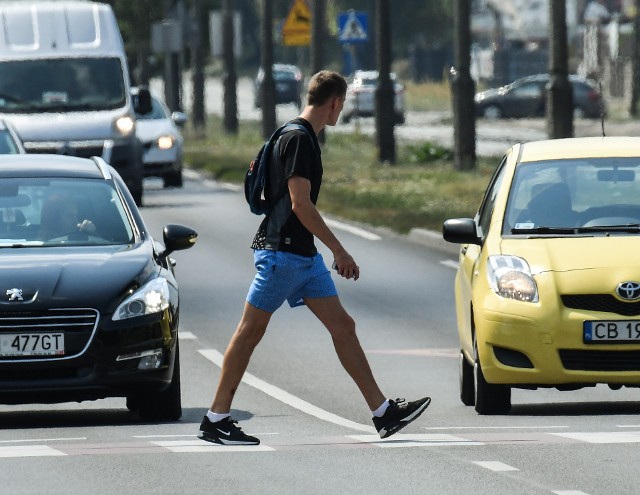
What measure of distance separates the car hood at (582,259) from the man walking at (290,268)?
154 centimetres

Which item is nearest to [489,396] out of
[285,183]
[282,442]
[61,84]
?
[282,442]

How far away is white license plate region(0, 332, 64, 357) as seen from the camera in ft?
37.2

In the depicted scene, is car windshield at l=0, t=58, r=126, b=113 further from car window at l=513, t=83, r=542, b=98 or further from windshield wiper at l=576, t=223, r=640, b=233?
car window at l=513, t=83, r=542, b=98

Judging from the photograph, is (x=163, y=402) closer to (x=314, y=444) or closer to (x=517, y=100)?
(x=314, y=444)

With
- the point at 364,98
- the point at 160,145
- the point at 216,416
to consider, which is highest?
the point at 216,416

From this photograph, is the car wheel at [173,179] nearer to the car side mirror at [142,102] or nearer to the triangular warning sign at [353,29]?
the triangular warning sign at [353,29]

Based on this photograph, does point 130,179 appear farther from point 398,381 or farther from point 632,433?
point 632,433

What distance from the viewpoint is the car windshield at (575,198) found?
12.3 m

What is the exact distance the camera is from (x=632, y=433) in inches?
417

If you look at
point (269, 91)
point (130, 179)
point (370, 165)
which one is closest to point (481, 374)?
point (130, 179)

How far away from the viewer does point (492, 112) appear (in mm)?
67125

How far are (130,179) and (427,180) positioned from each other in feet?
18.2

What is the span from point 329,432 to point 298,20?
33.6m

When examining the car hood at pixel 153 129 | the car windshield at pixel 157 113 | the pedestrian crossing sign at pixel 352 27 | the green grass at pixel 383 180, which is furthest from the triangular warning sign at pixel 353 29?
the car hood at pixel 153 129
